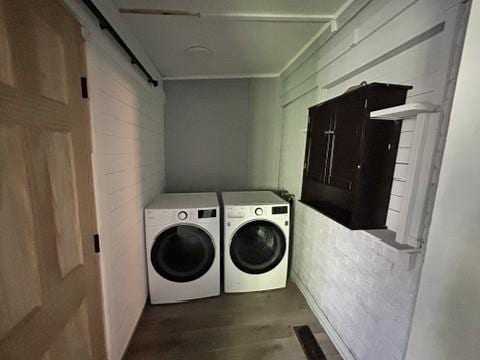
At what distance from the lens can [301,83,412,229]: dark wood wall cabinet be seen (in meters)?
1.06

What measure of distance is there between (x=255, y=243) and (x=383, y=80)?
5.77 ft

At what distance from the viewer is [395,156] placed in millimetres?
1107

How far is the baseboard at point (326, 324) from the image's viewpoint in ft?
5.19

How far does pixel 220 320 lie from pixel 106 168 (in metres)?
1.60

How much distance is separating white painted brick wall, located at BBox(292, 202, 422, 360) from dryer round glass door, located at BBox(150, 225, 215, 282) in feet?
3.29

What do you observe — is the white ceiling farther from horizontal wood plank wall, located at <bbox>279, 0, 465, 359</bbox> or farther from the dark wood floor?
the dark wood floor

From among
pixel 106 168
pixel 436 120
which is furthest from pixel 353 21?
pixel 106 168

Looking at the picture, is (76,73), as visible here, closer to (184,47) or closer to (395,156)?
(184,47)

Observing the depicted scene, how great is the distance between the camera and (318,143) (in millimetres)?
1529

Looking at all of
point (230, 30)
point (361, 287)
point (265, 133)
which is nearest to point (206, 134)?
point (265, 133)

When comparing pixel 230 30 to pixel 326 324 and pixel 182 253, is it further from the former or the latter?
pixel 326 324

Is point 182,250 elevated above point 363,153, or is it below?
below

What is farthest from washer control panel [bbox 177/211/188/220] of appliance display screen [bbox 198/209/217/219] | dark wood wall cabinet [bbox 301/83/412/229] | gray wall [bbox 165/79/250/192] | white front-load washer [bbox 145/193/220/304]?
dark wood wall cabinet [bbox 301/83/412/229]

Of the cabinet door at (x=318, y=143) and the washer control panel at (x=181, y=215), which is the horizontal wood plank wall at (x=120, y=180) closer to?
the washer control panel at (x=181, y=215)
